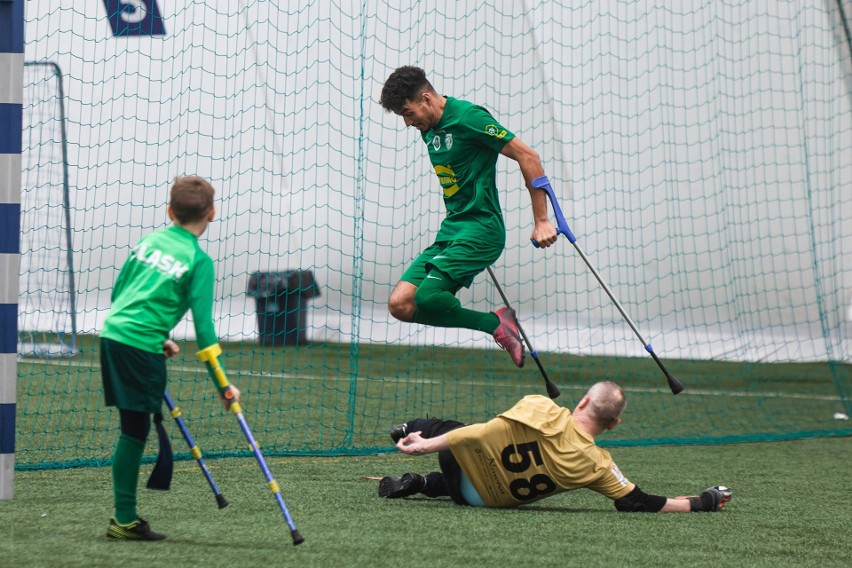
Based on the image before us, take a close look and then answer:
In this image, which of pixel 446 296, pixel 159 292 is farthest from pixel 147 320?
pixel 446 296

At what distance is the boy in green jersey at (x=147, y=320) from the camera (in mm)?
3316

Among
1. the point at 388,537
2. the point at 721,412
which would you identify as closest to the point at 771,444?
the point at 721,412

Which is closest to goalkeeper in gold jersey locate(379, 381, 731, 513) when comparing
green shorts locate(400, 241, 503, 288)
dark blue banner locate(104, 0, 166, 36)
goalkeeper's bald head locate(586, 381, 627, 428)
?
goalkeeper's bald head locate(586, 381, 627, 428)

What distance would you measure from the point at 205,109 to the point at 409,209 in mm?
2673

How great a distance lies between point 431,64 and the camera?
32.7 ft

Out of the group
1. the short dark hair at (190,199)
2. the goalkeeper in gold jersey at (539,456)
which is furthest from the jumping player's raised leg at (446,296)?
the short dark hair at (190,199)

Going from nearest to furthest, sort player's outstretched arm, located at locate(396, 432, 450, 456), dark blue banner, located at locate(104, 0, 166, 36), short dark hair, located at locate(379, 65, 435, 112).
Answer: player's outstretched arm, located at locate(396, 432, 450, 456)
short dark hair, located at locate(379, 65, 435, 112)
dark blue banner, located at locate(104, 0, 166, 36)

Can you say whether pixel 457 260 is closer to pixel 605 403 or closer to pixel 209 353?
pixel 605 403

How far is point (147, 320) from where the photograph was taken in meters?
3.33

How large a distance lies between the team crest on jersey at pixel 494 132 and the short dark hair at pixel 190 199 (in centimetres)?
186

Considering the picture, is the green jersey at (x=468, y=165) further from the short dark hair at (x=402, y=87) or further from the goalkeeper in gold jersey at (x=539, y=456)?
the goalkeeper in gold jersey at (x=539, y=456)

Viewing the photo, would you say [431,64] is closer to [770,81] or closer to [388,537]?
[770,81]

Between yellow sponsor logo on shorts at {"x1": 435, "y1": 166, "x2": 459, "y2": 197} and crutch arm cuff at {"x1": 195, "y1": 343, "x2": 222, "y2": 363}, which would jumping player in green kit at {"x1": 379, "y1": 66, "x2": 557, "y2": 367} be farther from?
crutch arm cuff at {"x1": 195, "y1": 343, "x2": 222, "y2": 363}

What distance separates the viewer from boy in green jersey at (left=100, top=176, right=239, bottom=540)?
332 cm
